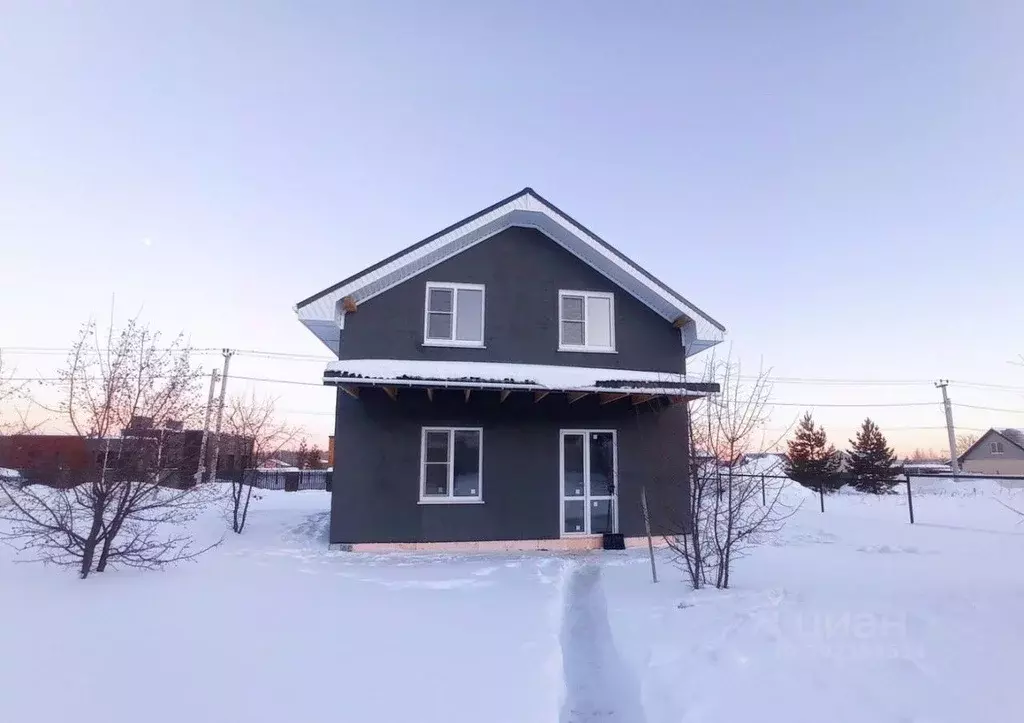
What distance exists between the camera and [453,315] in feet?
38.2

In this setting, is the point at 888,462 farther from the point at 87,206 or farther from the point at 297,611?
the point at 87,206

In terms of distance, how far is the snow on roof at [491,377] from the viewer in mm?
9992

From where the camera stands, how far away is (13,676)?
3.91m

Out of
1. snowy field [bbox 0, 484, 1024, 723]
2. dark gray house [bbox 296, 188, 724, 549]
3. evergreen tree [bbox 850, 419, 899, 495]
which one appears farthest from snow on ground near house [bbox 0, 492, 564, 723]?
evergreen tree [bbox 850, 419, 899, 495]

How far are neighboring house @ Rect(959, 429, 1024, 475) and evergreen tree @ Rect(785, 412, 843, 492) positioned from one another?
26.0 metres

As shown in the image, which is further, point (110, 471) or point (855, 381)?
point (855, 381)

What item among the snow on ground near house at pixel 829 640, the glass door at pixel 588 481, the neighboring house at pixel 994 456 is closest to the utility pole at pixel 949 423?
the neighboring house at pixel 994 456

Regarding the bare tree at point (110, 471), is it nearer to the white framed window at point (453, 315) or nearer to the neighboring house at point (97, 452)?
the neighboring house at point (97, 452)

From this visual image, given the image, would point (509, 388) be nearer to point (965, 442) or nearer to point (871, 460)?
point (871, 460)

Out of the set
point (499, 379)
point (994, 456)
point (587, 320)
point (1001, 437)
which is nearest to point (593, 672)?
point (499, 379)

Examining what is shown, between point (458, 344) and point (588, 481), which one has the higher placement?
point (458, 344)

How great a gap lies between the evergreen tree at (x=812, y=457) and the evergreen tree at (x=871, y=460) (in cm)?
86

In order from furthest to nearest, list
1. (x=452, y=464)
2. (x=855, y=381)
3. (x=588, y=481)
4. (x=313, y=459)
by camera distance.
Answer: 1. (x=855, y=381)
2. (x=313, y=459)
3. (x=588, y=481)
4. (x=452, y=464)

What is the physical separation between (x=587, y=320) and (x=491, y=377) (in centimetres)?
295
